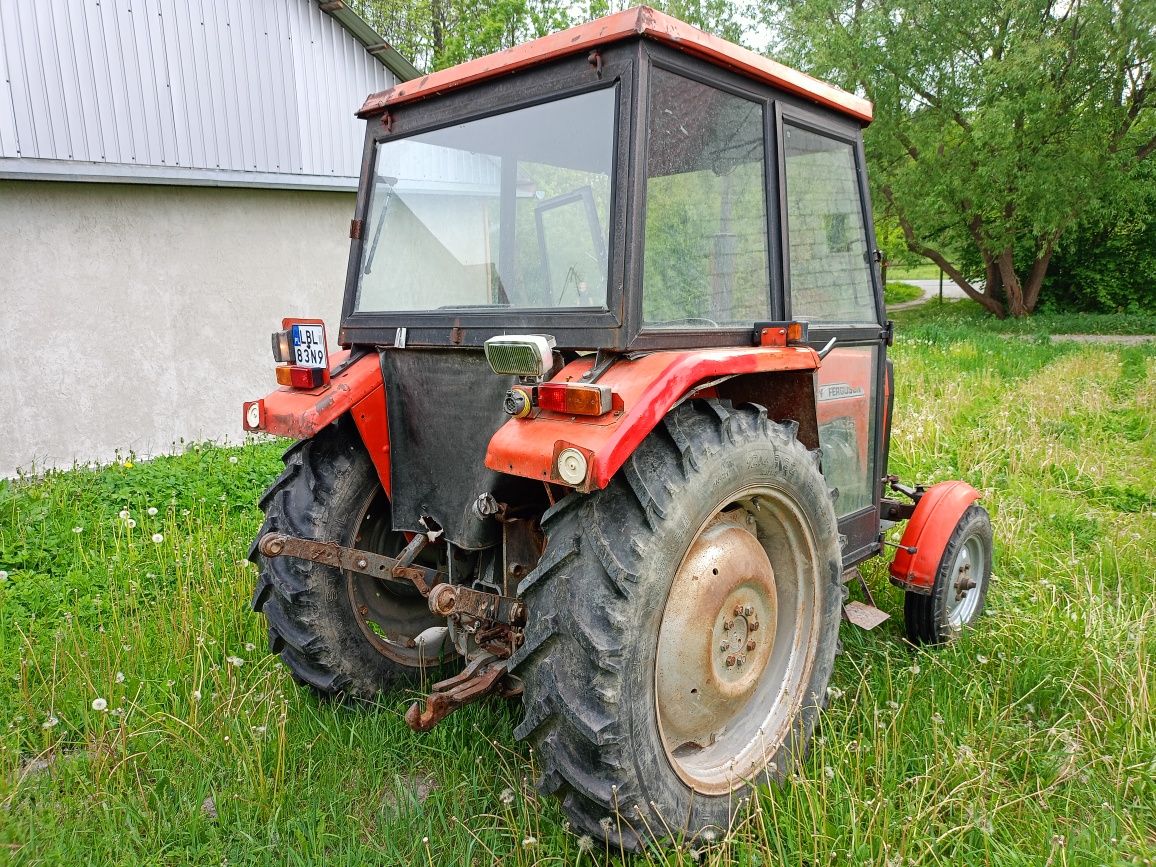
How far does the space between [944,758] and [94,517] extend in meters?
5.01

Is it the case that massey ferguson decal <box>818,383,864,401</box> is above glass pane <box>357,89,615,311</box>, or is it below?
below

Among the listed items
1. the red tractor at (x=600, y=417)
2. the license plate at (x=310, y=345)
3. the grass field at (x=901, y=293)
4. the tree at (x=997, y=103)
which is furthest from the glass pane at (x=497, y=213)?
the grass field at (x=901, y=293)

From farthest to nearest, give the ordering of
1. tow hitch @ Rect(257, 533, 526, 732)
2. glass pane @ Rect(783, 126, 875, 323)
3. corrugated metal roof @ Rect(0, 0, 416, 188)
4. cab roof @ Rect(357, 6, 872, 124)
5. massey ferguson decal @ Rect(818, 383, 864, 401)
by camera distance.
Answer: corrugated metal roof @ Rect(0, 0, 416, 188)
massey ferguson decal @ Rect(818, 383, 864, 401)
glass pane @ Rect(783, 126, 875, 323)
tow hitch @ Rect(257, 533, 526, 732)
cab roof @ Rect(357, 6, 872, 124)

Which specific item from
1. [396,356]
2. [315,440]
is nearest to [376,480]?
[315,440]

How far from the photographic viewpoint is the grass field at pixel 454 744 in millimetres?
2227

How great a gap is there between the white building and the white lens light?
21.5 feet

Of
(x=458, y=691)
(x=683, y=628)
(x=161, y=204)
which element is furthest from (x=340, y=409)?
(x=161, y=204)

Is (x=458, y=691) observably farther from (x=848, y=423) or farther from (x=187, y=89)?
(x=187, y=89)

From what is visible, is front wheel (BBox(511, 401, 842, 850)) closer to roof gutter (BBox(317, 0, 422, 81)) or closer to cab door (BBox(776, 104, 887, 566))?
cab door (BBox(776, 104, 887, 566))

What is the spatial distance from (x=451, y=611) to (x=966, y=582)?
241 cm

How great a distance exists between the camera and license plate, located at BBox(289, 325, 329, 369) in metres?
2.73

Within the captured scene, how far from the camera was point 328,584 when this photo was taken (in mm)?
2752

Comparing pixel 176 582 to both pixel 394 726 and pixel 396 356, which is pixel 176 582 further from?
pixel 396 356

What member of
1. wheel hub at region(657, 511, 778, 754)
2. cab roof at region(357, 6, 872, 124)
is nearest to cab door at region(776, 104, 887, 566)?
cab roof at region(357, 6, 872, 124)
